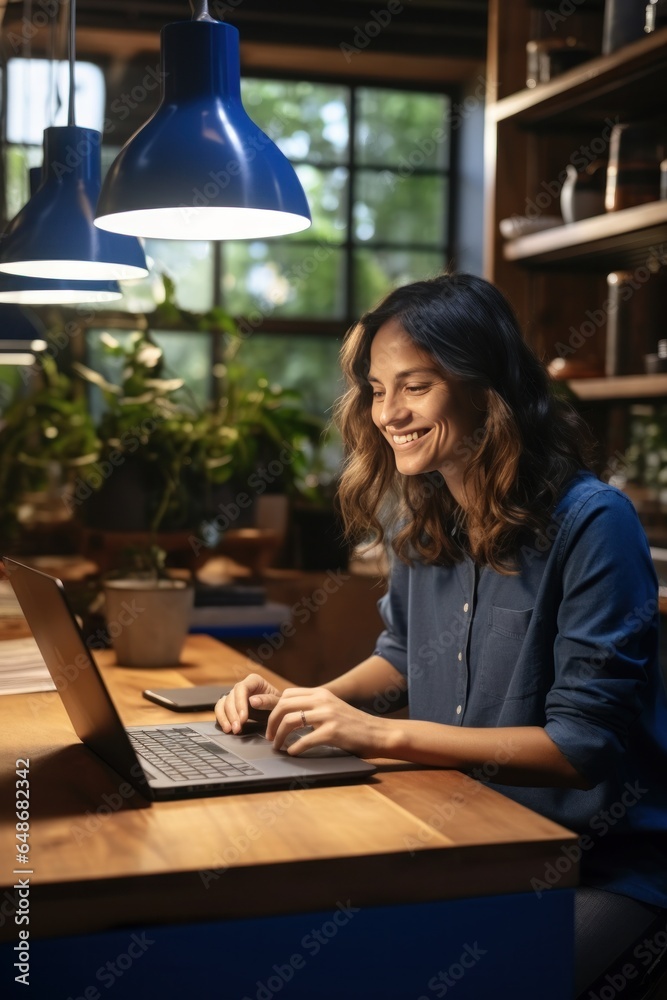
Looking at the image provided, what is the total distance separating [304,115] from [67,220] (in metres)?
6.01

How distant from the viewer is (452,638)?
1.79m

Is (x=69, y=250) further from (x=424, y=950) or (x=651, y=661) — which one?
(x=424, y=950)

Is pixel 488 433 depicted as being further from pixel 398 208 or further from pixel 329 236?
pixel 398 208

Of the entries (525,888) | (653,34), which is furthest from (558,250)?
(525,888)

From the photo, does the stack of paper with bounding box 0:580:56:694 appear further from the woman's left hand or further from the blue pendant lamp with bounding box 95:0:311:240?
the blue pendant lamp with bounding box 95:0:311:240

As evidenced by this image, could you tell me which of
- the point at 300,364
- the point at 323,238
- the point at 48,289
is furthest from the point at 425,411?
the point at 323,238

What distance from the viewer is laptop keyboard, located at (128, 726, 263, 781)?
1307 millimetres

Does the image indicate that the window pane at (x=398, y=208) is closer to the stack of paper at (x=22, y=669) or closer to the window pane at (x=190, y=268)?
the window pane at (x=190, y=268)

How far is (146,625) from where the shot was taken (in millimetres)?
2158

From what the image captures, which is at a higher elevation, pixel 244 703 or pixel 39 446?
pixel 39 446

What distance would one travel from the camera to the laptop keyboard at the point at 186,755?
1307mm

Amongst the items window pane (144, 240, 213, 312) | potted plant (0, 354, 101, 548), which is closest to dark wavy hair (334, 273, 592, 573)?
potted plant (0, 354, 101, 548)

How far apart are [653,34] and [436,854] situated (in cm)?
219

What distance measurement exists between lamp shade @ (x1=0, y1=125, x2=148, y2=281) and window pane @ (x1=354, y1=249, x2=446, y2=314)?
568 cm
